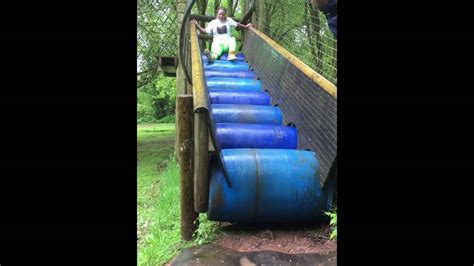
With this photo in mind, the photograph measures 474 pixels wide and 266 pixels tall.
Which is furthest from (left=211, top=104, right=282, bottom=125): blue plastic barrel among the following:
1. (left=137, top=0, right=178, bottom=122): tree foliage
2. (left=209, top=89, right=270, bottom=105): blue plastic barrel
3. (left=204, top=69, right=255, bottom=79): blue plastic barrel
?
(left=137, top=0, right=178, bottom=122): tree foliage

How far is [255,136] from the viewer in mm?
3059

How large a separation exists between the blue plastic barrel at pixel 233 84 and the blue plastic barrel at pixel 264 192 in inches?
82.8

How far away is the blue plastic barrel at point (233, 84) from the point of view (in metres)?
4.47

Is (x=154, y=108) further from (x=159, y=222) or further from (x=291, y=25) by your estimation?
(x=159, y=222)

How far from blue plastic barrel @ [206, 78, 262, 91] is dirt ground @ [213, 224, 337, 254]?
7.26ft

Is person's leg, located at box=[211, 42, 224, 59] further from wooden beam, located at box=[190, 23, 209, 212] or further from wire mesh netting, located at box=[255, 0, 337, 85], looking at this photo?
wooden beam, located at box=[190, 23, 209, 212]

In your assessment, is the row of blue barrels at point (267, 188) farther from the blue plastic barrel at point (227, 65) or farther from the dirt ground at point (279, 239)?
the blue plastic barrel at point (227, 65)

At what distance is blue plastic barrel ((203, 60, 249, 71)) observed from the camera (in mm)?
5492
